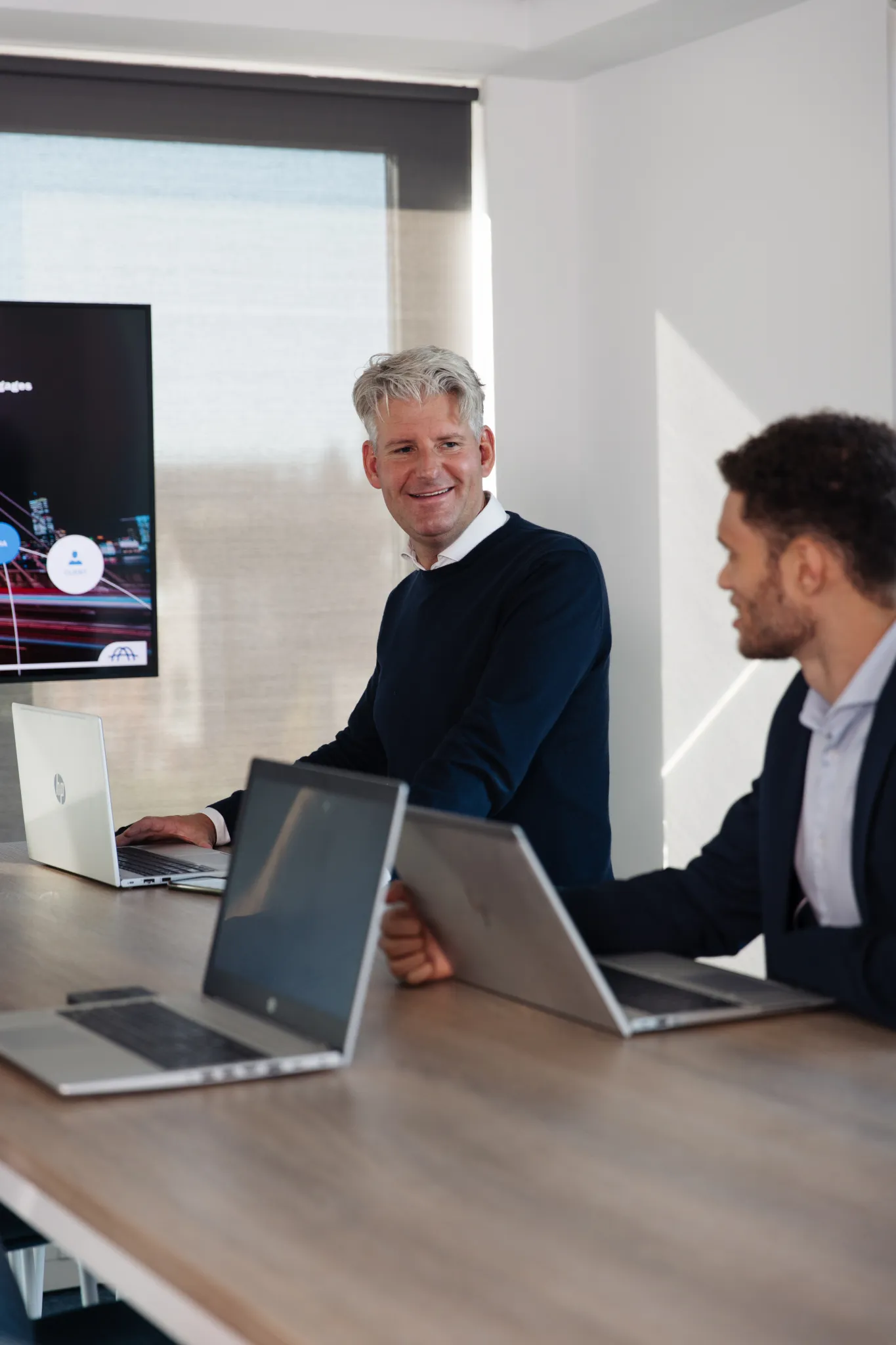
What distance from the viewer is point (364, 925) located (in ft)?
5.13

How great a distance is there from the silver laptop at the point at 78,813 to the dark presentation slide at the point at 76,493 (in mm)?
1155

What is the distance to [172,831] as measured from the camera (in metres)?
3.00

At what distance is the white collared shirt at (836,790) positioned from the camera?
1.80 m

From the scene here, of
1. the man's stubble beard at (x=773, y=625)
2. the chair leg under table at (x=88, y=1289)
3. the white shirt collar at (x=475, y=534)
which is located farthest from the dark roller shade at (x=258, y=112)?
the man's stubble beard at (x=773, y=625)

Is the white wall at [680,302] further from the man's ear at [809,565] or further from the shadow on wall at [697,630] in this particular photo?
the man's ear at [809,565]

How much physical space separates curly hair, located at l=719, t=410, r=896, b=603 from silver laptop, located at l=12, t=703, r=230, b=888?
1065mm

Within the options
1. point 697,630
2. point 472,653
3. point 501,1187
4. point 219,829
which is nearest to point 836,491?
point 501,1187

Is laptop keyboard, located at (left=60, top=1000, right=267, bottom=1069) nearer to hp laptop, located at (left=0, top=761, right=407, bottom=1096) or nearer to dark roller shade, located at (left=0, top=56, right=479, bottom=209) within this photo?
hp laptop, located at (left=0, top=761, right=407, bottom=1096)

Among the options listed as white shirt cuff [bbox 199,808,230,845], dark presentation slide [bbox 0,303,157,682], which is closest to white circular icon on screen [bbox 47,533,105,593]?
dark presentation slide [bbox 0,303,157,682]

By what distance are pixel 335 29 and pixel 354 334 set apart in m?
0.85

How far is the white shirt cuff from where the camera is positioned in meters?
3.04

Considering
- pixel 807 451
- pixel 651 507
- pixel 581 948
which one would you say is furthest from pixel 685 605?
pixel 581 948

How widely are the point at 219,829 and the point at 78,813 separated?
385 millimetres

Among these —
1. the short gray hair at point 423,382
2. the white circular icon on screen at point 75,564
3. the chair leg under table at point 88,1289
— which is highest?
the short gray hair at point 423,382
